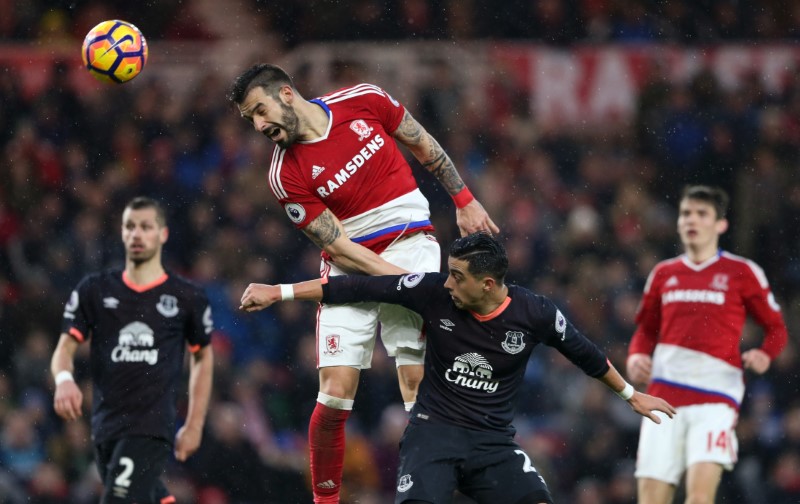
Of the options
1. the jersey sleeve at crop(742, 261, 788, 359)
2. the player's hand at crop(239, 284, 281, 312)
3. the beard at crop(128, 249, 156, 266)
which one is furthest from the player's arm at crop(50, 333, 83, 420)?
the jersey sleeve at crop(742, 261, 788, 359)

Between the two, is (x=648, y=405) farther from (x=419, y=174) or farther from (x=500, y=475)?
(x=419, y=174)

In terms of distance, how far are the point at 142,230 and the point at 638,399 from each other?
9.62ft

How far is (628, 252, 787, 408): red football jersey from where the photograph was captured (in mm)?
7234

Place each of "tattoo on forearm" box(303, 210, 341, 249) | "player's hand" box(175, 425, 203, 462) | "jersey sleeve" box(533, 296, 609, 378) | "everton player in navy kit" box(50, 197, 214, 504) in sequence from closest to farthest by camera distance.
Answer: "jersey sleeve" box(533, 296, 609, 378) < "tattoo on forearm" box(303, 210, 341, 249) < "everton player in navy kit" box(50, 197, 214, 504) < "player's hand" box(175, 425, 203, 462)

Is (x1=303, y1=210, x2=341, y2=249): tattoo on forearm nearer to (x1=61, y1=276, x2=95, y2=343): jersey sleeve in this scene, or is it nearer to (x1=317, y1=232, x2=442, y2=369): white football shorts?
(x1=317, y1=232, x2=442, y2=369): white football shorts

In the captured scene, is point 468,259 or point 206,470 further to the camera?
point 206,470

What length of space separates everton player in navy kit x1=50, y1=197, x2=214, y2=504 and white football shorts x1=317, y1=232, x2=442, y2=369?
1.23 meters

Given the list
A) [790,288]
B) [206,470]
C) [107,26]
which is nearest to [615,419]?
[790,288]

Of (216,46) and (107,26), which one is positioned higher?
(216,46)

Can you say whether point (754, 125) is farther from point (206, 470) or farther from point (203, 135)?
point (206, 470)

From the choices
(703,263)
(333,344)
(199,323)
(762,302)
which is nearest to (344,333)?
(333,344)

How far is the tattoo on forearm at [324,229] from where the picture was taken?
18.6 feet

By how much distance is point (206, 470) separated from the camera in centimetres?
935

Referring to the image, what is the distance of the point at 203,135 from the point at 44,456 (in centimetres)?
377
